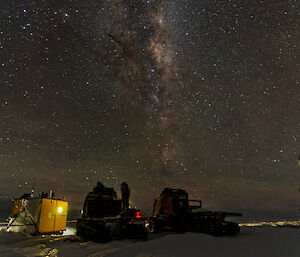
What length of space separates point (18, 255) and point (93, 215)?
5.29m

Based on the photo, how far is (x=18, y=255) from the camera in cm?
872

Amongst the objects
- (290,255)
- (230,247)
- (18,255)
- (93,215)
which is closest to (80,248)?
(18,255)

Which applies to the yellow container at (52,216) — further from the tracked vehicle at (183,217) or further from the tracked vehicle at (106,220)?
the tracked vehicle at (183,217)

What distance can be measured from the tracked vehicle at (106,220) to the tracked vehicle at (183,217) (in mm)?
2192

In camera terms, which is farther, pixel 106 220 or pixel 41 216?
pixel 41 216

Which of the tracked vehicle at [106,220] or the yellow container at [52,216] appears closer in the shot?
the tracked vehicle at [106,220]

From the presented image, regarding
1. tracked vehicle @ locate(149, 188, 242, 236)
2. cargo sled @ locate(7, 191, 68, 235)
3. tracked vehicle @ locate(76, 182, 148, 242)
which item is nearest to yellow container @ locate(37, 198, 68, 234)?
cargo sled @ locate(7, 191, 68, 235)

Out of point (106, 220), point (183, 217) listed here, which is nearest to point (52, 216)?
point (106, 220)

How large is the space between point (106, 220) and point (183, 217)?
16.5ft

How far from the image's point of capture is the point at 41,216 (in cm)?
1540

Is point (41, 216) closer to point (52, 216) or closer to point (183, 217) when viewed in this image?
point (52, 216)

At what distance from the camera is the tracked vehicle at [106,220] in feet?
39.7

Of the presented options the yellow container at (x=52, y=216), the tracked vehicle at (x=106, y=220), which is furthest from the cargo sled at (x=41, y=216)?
the tracked vehicle at (x=106, y=220)

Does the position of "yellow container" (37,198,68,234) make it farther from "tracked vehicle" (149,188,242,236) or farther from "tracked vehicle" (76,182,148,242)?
"tracked vehicle" (149,188,242,236)
